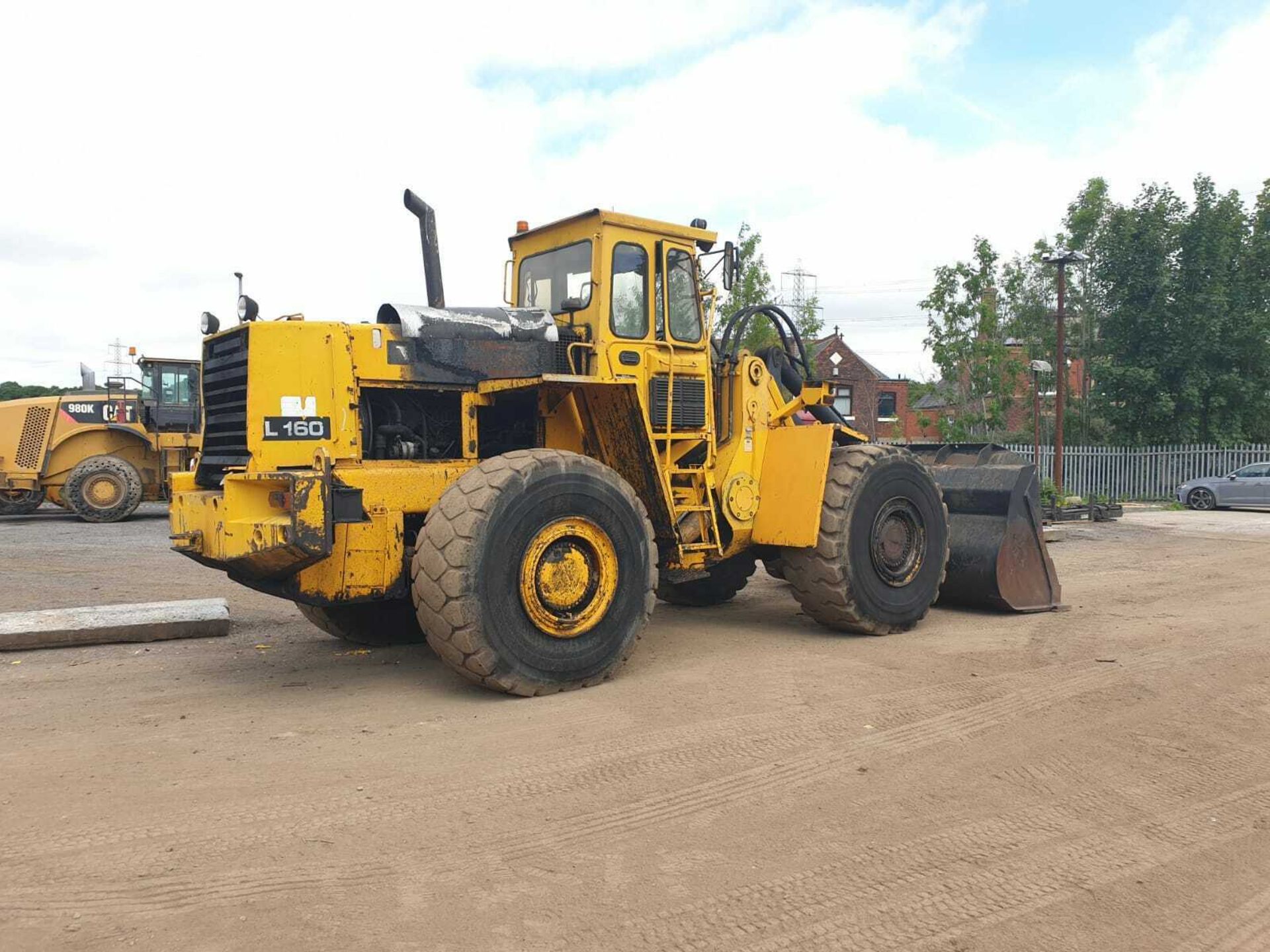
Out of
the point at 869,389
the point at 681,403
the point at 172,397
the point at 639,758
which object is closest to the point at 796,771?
the point at 639,758

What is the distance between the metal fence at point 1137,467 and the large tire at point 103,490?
76.7 feet

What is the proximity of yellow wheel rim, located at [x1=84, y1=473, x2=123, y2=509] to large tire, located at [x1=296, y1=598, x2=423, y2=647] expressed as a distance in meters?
13.0

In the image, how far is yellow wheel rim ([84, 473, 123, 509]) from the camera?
18.4 metres

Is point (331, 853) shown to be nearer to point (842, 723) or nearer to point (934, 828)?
point (934, 828)

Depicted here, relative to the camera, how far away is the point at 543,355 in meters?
6.82

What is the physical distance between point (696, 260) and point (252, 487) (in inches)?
144

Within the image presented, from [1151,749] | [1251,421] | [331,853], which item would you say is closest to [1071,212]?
[1251,421]

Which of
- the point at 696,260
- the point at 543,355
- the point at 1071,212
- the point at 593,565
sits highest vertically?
the point at 1071,212

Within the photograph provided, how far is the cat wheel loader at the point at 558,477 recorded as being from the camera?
18.8 ft

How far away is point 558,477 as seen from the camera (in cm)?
594

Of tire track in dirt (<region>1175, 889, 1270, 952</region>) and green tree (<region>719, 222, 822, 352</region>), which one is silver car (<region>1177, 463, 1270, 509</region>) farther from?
tire track in dirt (<region>1175, 889, 1270, 952</region>)

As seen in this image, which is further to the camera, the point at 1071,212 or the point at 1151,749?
the point at 1071,212

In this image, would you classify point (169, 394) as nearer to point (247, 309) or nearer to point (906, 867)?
point (247, 309)

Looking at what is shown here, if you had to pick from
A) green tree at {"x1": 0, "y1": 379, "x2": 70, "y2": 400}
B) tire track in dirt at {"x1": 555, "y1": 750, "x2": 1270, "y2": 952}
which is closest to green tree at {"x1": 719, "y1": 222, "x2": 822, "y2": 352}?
tire track in dirt at {"x1": 555, "y1": 750, "x2": 1270, "y2": 952}
